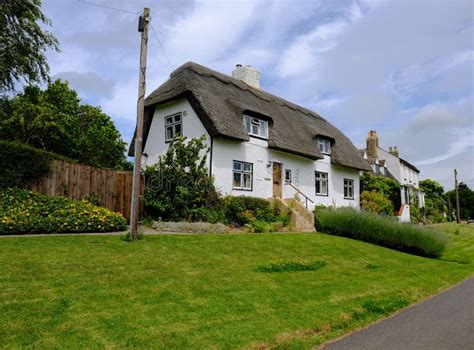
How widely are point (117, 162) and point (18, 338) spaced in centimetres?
3598

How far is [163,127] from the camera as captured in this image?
74.2 feet

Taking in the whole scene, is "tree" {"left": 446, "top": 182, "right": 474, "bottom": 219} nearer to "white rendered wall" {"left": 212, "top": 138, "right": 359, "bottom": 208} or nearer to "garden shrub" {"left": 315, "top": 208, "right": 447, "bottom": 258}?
"white rendered wall" {"left": 212, "top": 138, "right": 359, "bottom": 208}

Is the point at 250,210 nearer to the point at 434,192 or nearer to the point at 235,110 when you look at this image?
the point at 235,110

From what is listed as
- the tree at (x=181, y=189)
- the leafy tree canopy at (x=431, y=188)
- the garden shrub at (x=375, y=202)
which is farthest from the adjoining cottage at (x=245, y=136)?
the leafy tree canopy at (x=431, y=188)

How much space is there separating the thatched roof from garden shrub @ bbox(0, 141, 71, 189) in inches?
314

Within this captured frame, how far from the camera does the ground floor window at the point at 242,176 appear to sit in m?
21.2

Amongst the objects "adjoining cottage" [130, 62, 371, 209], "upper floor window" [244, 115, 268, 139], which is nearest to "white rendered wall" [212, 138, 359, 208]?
"adjoining cottage" [130, 62, 371, 209]

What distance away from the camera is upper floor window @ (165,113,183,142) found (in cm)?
2166

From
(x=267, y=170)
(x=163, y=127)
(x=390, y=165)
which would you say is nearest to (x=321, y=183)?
(x=267, y=170)

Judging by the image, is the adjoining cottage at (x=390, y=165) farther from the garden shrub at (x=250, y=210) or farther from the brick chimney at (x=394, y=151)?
the garden shrub at (x=250, y=210)

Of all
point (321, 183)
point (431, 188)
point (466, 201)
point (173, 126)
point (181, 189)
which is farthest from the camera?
point (466, 201)

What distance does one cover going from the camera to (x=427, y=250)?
16.4 metres

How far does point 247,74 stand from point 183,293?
78.5 ft

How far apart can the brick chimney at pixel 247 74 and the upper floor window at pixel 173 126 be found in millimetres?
8584
